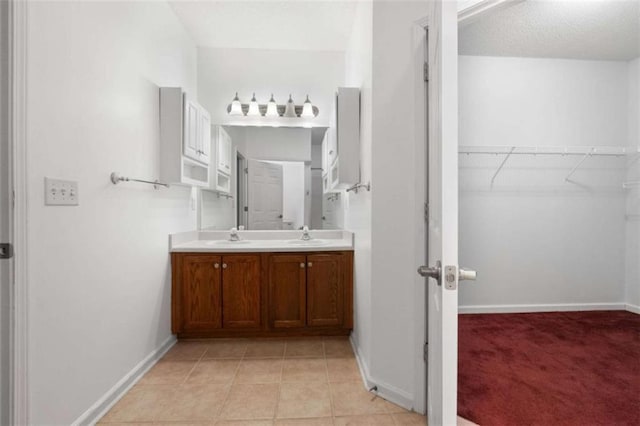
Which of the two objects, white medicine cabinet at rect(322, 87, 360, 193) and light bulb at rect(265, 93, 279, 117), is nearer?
white medicine cabinet at rect(322, 87, 360, 193)

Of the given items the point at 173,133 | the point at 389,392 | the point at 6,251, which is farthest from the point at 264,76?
the point at 389,392

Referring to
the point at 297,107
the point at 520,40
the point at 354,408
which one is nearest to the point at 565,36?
the point at 520,40

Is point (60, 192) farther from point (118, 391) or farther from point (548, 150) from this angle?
point (548, 150)

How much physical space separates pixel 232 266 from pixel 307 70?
2091mm

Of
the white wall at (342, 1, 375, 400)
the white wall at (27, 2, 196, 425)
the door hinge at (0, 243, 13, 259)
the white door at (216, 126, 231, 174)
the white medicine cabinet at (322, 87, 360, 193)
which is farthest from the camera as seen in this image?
the white door at (216, 126, 231, 174)

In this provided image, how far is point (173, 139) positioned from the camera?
82.8 inches

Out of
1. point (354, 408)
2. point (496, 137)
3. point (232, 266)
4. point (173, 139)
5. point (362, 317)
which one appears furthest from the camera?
point (496, 137)

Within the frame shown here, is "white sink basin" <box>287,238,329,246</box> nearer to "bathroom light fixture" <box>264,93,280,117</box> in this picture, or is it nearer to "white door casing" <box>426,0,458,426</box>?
"bathroom light fixture" <box>264,93,280,117</box>

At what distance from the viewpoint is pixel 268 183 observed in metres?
2.89

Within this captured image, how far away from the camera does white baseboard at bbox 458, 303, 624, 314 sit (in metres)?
2.74

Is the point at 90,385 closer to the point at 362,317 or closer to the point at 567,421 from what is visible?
the point at 362,317

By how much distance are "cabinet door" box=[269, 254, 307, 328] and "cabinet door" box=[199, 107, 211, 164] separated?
3.63 feet

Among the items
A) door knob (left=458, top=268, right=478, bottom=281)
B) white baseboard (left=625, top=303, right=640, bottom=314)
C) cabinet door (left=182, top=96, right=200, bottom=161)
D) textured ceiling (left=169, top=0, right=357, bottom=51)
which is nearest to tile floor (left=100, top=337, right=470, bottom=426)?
door knob (left=458, top=268, right=478, bottom=281)

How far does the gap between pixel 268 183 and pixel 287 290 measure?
116 cm
